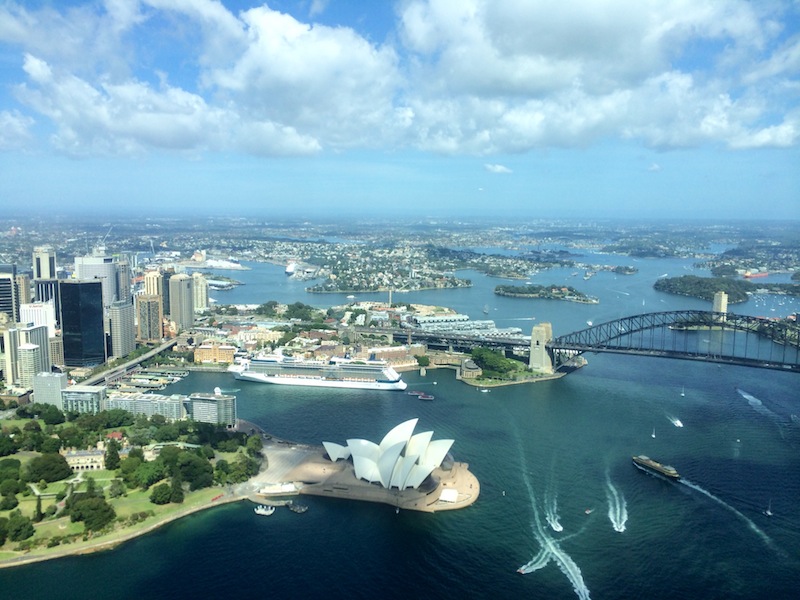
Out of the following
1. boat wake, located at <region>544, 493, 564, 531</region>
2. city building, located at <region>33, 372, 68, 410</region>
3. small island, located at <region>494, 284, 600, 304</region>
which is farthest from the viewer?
small island, located at <region>494, 284, 600, 304</region>

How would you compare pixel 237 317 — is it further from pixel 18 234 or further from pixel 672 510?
pixel 18 234

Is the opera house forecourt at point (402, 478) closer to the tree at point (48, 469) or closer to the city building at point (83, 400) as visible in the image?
the tree at point (48, 469)

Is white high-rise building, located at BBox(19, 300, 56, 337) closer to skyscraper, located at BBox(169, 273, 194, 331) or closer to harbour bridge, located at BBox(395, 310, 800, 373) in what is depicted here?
skyscraper, located at BBox(169, 273, 194, 331)

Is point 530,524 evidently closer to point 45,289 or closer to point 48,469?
point 48,469

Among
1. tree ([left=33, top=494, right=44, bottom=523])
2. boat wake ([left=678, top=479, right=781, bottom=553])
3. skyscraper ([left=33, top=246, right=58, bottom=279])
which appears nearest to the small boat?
tree ([left=33, top=494, right=44, bottom=523])

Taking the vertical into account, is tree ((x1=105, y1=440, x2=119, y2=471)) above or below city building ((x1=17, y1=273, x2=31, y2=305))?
below

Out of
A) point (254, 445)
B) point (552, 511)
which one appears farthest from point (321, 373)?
point (552, 511)

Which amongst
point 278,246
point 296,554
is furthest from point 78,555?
point 278,246
